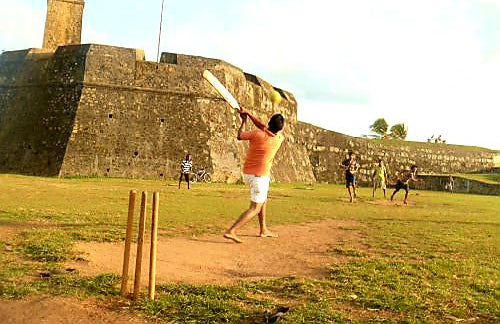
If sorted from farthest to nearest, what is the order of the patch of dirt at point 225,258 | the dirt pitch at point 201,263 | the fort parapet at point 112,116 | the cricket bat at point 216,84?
the fort parapet at point 112,116 < the cricket bat at point 216,84 < the patch of dirt at point 225,258 < the dirt pitch at point 201,263

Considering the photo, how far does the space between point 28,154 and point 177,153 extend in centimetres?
642

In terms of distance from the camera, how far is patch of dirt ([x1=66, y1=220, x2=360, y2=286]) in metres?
4.18

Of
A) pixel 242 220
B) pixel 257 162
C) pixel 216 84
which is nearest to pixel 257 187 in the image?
pixel 257 162

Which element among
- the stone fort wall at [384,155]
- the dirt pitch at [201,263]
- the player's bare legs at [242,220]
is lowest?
the dirt pitch at [201,263]

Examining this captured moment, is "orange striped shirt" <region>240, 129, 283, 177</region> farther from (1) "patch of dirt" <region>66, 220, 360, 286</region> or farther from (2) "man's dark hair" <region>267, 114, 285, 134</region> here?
(1) "patch of dirt" <region>66, 220, 360, 286</region>

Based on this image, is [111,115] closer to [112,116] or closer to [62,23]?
[112,116]

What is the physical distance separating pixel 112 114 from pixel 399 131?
130 ft

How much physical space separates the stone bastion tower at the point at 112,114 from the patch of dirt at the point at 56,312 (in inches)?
697

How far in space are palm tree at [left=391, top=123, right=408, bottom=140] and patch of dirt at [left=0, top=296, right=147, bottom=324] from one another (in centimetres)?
5299

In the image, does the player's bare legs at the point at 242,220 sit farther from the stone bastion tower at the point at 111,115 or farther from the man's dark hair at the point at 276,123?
the stone bastion tower at the point at 111,115

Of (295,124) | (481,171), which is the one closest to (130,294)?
(295,124)

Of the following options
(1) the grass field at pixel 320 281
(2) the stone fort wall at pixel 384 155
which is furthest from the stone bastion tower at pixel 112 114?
(1) the grass field at pixel 320 281

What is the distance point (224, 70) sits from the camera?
23.1 meters

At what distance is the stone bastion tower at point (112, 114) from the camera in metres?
20.6
